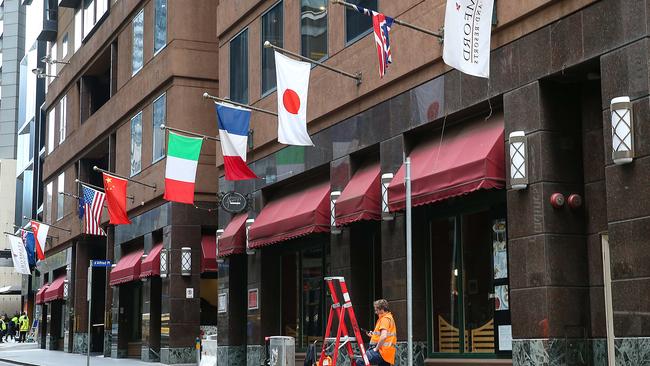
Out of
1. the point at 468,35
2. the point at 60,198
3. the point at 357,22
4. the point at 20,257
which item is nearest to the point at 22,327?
the point at 20,257

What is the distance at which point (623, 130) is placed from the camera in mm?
12602

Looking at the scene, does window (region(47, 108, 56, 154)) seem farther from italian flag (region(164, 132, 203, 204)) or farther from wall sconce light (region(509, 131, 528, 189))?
wall sconce light (region(509, 131, 528, 189))

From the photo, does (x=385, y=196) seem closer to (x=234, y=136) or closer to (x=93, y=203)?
(x=234, y=136)

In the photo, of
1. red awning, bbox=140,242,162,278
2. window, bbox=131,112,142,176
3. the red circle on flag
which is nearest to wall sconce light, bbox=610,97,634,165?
the red circle on flag

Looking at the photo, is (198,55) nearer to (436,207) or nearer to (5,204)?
(436,207)

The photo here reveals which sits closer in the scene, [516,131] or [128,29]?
[516,131]

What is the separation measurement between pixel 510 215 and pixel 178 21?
18883 mm

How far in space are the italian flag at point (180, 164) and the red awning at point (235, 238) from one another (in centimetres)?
168

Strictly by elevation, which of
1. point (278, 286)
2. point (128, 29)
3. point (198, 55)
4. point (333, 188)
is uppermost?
point (128, 29)

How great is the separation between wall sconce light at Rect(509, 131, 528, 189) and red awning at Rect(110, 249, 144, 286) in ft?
69.4

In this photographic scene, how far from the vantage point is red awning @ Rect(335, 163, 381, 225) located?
739 inches

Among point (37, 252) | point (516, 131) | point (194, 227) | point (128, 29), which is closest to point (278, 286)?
point (194, 227)

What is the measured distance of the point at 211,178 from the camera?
30828 mm

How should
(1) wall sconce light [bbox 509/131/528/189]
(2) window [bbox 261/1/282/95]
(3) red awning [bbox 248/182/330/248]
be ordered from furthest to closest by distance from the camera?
(2) window [bbox 261/1/282/95], (3) red awning [bbox 248/182/330/248], (1) wall sconce light [bbox 509/131/528/189]
